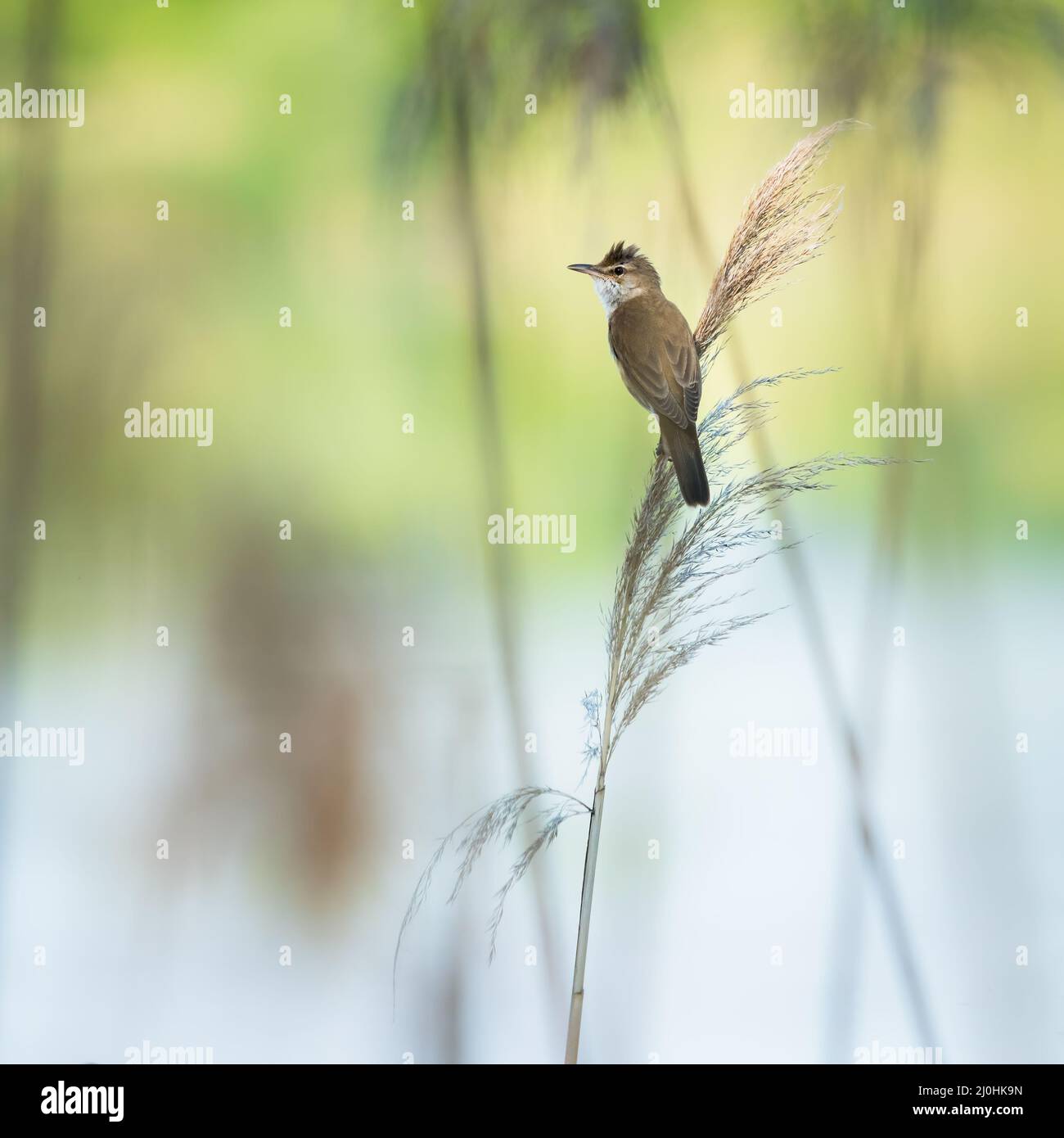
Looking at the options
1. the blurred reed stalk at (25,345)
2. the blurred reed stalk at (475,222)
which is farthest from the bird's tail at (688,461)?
the blurred reed stalk at (25,345)

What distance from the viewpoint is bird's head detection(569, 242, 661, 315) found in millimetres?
1905

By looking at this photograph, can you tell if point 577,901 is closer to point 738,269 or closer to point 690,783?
point 690,783

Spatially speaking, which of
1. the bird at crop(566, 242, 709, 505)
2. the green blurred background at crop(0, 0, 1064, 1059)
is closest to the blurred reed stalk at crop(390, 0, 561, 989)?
the green blurred background at crop(0, 0, 1064, 1059)

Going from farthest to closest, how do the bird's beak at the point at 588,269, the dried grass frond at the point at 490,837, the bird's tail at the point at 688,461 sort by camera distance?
1. the dried grass frond at the point at 490,837
2. the bird's beak at the point at 588,269
3. the bird's tail at the point at 688,461

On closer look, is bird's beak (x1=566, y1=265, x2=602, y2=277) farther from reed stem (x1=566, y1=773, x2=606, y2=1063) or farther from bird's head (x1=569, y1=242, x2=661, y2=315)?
reed stem (x1=566, y1=773, x2=606, y2=1063)

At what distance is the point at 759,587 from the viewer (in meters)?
2.05

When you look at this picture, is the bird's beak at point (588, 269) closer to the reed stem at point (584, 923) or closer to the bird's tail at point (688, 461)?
the bird's tail at point (688, 461)

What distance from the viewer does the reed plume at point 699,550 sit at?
1.78 metres

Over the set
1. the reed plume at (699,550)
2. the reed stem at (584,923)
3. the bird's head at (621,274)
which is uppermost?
the bird's head at (621,274)

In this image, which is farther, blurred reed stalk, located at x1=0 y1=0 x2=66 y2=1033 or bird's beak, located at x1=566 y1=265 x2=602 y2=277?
blurred reed stalk, located at x1=0 y1=0 x2=66 y2=1033

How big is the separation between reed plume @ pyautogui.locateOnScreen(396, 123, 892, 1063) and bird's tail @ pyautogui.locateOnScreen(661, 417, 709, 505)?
0.04m

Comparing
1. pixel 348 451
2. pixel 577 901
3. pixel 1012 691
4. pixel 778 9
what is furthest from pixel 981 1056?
pixel 778 9

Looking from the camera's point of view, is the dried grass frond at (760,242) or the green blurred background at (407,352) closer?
the dried grass frond at (760,242)

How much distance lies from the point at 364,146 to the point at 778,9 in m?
0.80
